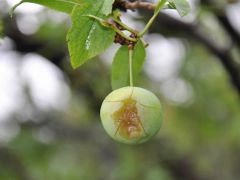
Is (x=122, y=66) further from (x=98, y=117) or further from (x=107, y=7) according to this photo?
(x=98, y=117)

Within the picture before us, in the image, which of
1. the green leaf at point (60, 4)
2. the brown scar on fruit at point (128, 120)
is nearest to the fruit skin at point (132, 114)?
the brown scar on fruit at point (128, 120)

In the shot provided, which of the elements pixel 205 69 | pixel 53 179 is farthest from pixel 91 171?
pixel 205 69

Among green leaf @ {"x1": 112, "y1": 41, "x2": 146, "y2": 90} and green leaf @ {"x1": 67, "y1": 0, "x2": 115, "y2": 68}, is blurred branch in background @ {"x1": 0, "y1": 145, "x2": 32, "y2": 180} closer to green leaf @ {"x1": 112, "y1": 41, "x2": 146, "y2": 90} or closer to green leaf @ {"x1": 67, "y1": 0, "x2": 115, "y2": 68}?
green leaf @ {"x1": 112, "y1": 41, "x2": 146, "y2": 90}

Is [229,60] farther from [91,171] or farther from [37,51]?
[91,171]

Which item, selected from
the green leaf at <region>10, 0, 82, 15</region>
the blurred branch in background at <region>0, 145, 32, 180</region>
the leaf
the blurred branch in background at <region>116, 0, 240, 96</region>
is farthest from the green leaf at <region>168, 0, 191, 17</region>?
the blurred branch in background at <region>0, 145, 32, 180</region>

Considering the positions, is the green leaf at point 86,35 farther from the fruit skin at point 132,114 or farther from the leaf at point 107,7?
the fruit skin at point 132,114

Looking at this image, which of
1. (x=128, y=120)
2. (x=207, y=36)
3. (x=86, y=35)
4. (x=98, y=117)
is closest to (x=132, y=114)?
(x=128, y=120)

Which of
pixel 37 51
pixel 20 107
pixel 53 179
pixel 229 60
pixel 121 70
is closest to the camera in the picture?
pixel 121 70

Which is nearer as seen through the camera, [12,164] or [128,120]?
[128,120]
